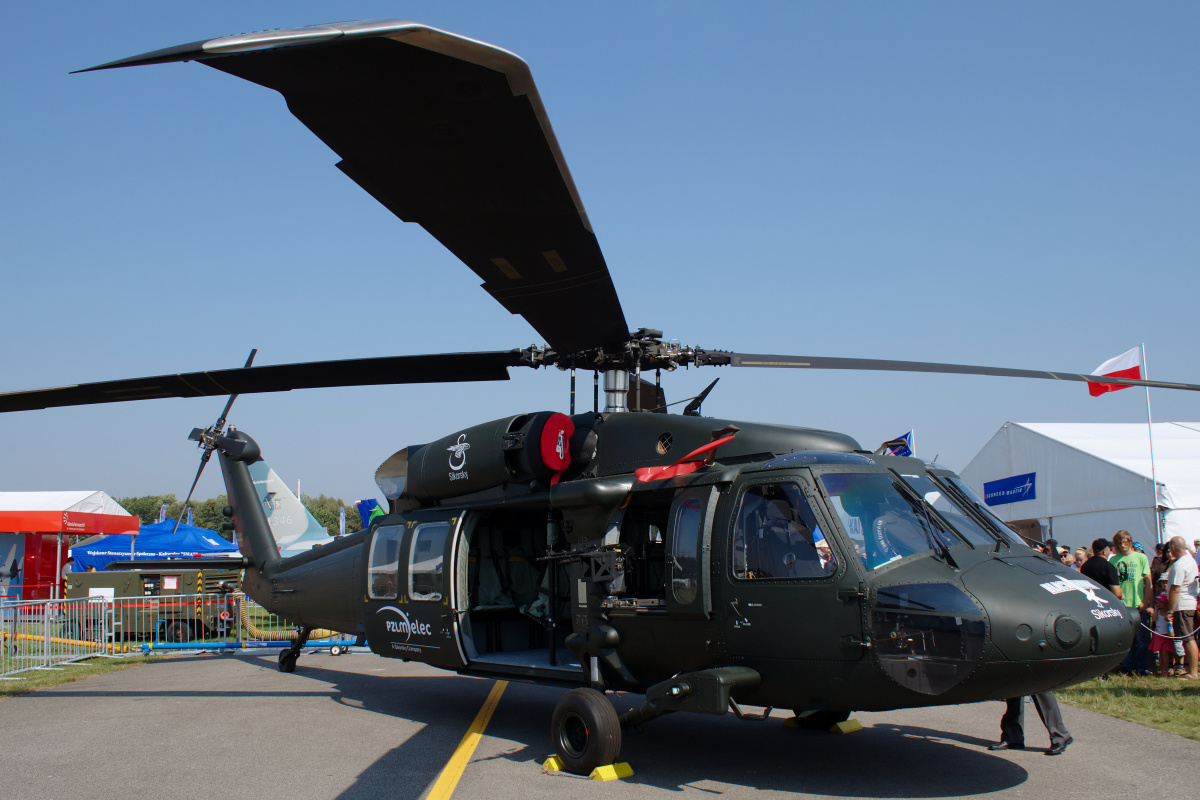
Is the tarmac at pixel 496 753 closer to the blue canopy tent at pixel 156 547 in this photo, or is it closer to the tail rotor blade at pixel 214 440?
the tail rotor blade at pixel 214 440

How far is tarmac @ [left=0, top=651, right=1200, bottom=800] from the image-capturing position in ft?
19.9

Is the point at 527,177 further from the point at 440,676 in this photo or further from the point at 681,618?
the point at 440,676

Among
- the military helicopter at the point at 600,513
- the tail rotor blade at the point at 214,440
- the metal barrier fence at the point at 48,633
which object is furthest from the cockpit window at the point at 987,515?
the metal barrier fence at the point at 48,633

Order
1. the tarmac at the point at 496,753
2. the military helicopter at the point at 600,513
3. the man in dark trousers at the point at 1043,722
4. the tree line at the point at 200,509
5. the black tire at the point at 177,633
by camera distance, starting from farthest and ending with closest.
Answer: the tree line at the point at 200,509 → the black tire at the point at 177,633 → the man in dark trousers at the point at 1043,722 → the tarmac at the point at 496,753 → the military helicopter at the point at 600,513

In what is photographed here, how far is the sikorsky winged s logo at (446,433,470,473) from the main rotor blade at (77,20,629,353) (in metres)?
2.94

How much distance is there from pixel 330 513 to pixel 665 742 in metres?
122

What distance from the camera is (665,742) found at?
7621 millimetres

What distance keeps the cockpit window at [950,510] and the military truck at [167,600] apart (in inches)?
531

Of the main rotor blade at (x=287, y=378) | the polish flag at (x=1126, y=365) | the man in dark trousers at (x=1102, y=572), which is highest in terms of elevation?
the polish flag at (x=1126, y=365)

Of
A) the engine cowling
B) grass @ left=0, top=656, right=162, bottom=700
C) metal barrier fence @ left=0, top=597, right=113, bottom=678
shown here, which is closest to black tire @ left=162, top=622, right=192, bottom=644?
metal barrier fence @ left=0, top=597, right=113, bottom=678

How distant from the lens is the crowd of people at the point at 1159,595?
10312 millimetres

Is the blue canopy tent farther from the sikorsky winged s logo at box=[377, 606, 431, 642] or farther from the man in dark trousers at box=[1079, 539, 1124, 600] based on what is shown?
the man in dark trousers at box=[1079, 539, 1124, 600]

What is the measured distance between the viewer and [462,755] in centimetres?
721

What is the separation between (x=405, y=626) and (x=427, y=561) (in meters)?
0.78
